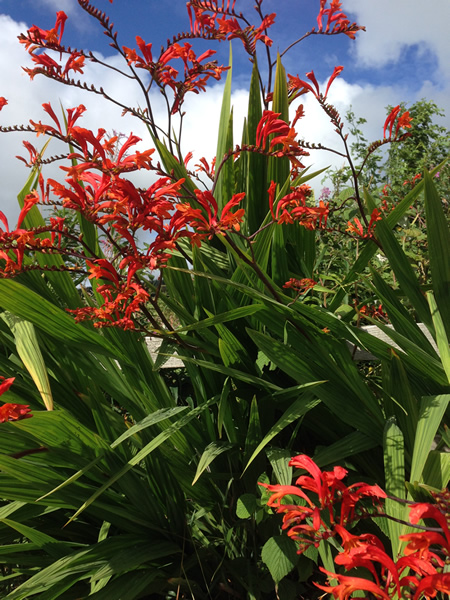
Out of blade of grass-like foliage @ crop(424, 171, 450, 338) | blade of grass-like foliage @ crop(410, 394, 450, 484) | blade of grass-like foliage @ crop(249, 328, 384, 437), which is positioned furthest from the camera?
blade of grass-like foliage @ crop(424, 171, 450, 338)

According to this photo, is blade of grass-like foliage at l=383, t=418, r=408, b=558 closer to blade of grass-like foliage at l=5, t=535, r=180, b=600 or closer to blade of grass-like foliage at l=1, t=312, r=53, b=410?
blade of grass-like foliage at l=5, t=535, r=180, b=600

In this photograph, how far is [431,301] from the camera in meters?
1.59

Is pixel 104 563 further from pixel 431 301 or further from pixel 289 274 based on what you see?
pixel 431 301

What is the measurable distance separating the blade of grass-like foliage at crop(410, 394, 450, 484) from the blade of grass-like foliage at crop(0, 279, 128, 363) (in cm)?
80

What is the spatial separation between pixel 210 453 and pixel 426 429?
1.78 feet

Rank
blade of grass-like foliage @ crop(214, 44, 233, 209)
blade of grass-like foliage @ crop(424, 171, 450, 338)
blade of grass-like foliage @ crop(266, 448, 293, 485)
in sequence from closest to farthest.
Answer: blade of grass-like foliage @ crop(266, 448, 293, 485)
blade of grass-like foliage @ crop(424, 171, 450, 338)
blade of grass-like foliage @ crop(214, 44, 233, 209)

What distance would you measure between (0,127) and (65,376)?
769 millimetres

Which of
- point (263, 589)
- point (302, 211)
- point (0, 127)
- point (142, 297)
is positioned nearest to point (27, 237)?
point (142, 297)

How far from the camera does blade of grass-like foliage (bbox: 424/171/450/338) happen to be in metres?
1.58

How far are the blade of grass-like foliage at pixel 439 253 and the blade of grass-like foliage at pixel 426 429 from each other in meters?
0.40

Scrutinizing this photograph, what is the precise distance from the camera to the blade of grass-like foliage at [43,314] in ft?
4.30

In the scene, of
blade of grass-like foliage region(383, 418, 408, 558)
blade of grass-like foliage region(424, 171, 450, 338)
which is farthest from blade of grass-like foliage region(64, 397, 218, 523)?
blade of grass-like foliage region(424, 171, 450, 338)

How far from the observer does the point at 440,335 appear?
4.61 feet

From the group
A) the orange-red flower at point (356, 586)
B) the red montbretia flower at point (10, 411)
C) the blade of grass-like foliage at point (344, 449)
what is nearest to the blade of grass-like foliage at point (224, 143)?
the blade of grass-like foliage at point (344, 449)
